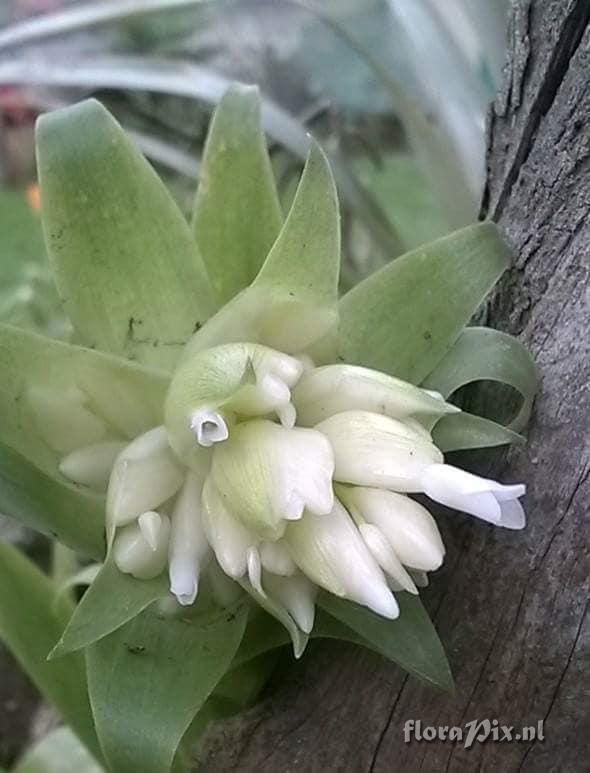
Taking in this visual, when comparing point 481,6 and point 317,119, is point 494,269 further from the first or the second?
point 317,119

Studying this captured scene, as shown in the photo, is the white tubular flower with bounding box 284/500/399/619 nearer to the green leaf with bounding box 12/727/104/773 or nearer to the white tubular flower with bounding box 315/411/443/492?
the white tubular flower with bounding box 315/411/443/492

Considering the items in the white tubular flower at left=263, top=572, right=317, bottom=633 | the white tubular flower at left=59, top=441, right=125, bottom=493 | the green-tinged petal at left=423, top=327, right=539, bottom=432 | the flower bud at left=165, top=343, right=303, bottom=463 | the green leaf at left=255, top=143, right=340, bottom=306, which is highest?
the green leaf at left=255, top=143, right=340, bottom=306

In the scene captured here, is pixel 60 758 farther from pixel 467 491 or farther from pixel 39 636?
pixel 467 491

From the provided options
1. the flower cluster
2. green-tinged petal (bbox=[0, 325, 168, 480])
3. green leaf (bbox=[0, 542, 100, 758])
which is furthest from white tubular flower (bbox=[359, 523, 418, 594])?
green leaf (bbox=[0, 542, 100, 758])

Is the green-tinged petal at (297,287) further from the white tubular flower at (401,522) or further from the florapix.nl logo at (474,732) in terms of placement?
the florapix.nl logo at (474,732)

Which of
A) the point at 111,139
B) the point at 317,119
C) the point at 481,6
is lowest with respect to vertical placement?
the point at 317,119

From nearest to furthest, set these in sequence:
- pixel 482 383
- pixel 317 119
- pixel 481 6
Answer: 1. pixel 482 383
2. pixel 481 6
3. pixel 317 119

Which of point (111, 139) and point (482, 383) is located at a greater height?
point (111, 139)

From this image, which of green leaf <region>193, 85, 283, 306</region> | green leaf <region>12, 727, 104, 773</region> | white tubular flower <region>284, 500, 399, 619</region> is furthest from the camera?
green leaf <region>12, 727, 104, 773</region>

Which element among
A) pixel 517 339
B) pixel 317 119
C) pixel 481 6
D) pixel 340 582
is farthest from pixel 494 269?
pixel 317 119
